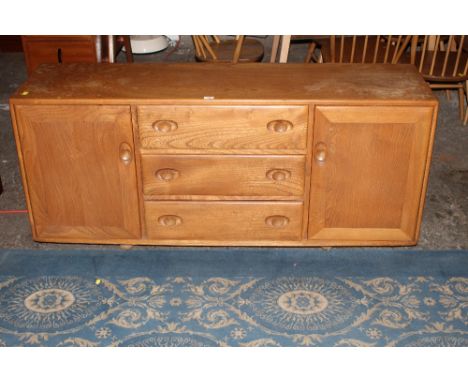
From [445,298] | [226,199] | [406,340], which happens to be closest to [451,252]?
[445,298]

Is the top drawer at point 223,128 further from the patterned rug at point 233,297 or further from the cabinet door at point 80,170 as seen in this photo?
the patterned rug at point 233,297

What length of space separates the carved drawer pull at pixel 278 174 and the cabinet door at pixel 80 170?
21.4 inches

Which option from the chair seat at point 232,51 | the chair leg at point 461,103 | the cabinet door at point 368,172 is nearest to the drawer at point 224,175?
the cabinet door at point 368,172

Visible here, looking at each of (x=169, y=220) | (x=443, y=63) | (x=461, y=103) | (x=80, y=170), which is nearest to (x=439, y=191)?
(x=443, y=63)

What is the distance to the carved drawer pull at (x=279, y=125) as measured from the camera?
244 cm

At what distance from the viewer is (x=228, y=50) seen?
4.00 meters

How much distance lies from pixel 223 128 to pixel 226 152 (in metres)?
0.11

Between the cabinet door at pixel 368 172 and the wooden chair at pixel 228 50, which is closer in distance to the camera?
the cabinet door at pixel 368 172

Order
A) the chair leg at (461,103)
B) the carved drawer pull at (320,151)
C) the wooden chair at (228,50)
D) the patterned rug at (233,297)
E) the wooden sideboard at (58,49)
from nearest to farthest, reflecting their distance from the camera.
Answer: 1. the patterned rug at (233,297)
2. the carved drawer pull at (320,151)
3. the wooden chair at (228,50)
4. the wooden sideboard at (58,49)
5. the chair leg at (461,103)

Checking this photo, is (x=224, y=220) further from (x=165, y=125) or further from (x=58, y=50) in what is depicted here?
(x=58, y=50)

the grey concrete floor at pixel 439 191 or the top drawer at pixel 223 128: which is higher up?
the top drawer at pixel 223 128

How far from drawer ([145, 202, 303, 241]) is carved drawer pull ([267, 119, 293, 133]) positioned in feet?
1.10

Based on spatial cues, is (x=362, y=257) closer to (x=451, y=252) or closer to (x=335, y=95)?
(x=451, y=252)

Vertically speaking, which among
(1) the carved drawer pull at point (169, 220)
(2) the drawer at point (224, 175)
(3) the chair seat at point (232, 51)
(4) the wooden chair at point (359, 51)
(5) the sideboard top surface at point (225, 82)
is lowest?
(1) the carved drawer pull at point (169, 220)
